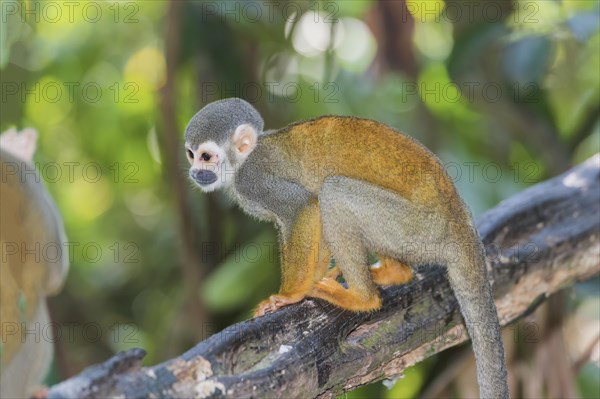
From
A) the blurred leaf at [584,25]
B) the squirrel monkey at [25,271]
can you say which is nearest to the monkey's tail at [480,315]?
the squirrel monkey at [25,271]

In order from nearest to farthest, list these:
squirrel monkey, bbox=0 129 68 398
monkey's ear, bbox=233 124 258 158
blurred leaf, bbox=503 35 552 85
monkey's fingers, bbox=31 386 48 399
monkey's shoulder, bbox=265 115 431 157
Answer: monkey's fingers, bbox=31 386 48 399 < squirrel monkey, bbox=0 129 68 398 < monkey's shoulder, bbox=265 115 431 157 < monkey's ear, bbox=233 124 258 158 < blurred leaf, bbox=503 35 552 85

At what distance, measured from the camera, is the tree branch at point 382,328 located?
1.93 m

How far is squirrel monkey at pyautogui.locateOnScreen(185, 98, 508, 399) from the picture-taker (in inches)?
97.3

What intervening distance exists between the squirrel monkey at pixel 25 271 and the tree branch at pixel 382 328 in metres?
0.41

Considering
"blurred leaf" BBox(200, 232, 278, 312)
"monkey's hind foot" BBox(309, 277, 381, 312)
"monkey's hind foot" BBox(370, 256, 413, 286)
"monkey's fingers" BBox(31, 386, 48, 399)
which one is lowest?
"monkey's fingers" BBox(31, 386, 48, 399)

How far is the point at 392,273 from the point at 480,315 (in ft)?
1.56

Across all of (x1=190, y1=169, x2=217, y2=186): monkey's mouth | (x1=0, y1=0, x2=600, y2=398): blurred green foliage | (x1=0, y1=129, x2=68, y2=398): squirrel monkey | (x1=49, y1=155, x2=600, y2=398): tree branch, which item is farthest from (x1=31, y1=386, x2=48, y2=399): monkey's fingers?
(x1=0, y1=0, x2=600, y2=398): blurred green foliage

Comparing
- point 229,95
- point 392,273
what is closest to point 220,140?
point 392,273

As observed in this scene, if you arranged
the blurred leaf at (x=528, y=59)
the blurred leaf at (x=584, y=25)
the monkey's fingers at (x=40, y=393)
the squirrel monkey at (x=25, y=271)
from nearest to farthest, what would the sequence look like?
the monkey's fingers at (x=40, y=393) < the squirrel monkey at (x=25, y=271) < the blurred leaf at (x=584, y=25) < the blurred leaf at (x=528, y=59)

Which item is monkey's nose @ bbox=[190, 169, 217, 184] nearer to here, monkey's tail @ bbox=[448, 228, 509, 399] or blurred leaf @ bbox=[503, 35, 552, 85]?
monkey's tail @ bbox=[448, 228, 509, 399]

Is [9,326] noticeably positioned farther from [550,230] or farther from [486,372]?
[550,230]

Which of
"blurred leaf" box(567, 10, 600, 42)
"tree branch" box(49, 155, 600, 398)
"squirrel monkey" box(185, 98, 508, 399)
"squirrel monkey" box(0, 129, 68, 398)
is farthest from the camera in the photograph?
"blurred leaf" box(567, 10, 600, 42)

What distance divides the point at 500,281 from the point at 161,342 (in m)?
2.82

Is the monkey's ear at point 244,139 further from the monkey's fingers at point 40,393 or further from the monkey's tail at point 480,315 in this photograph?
the monkey's fingers at point 40,393
